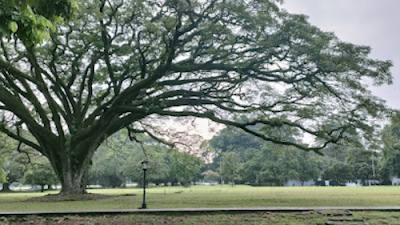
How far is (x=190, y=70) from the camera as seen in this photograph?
15.9 m

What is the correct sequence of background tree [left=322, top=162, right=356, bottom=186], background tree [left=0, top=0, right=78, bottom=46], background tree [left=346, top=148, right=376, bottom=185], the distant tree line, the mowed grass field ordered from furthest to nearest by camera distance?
background tree [left=322, top=162, right=356, bottom=186] → background tree [left=346, top=148, right=376, bottom=185] → the distant tree line → the mowed grass field → background tree [left=0, top=0, right=78, bottom=46]

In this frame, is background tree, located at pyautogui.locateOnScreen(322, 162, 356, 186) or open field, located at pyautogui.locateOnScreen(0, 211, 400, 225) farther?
background tree, located at pyautogui.locateOnScreen(322, 162, 356, 186)

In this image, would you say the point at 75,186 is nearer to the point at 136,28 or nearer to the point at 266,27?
the point at 136,28

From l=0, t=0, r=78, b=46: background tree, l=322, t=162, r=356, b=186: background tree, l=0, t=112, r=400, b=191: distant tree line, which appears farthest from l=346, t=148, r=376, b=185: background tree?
l=0, t=0, r=78, b=46: background tree

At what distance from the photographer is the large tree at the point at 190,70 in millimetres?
12797

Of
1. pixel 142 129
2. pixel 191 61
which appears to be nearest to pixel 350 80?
pixel 191 61

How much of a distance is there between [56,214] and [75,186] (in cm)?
885

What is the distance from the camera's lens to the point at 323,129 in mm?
15500

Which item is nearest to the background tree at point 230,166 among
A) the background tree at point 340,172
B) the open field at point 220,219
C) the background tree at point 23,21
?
the background tree at point 340,172

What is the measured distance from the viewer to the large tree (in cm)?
1280

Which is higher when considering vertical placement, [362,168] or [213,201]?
[362,168]

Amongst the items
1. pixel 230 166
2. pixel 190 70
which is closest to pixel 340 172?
pixel 230 166

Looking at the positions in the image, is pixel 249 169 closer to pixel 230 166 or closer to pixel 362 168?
pixel 230 166

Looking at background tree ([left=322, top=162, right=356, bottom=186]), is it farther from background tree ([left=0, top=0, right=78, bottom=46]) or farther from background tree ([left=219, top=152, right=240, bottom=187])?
background tree ([left=0, top=0, right=78, bottom=46])
